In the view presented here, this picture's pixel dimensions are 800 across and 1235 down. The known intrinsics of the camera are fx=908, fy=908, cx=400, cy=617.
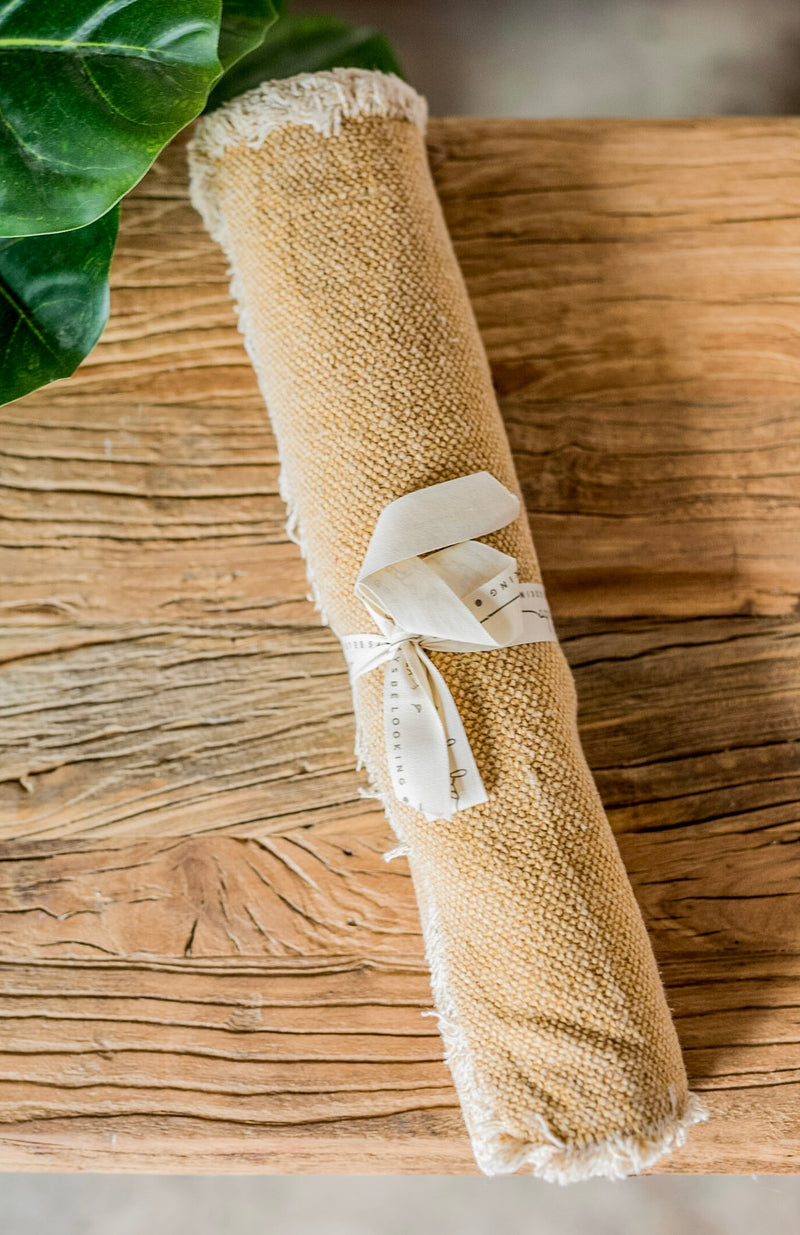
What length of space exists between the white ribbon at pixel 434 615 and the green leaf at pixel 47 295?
0.26 meters

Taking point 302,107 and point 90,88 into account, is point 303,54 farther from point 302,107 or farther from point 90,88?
point 90,88

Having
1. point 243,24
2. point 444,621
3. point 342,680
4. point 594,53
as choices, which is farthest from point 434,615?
point 594,53

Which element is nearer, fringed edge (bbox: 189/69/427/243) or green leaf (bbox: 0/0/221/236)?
green leaf (bbox: 0/0/221/236)

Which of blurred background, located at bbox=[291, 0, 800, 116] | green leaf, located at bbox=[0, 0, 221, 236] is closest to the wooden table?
green leaf, located at bbox=[0, 0, 221, 236]

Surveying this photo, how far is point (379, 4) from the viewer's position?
1268 mm

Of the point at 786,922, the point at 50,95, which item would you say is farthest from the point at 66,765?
the point at 786,922

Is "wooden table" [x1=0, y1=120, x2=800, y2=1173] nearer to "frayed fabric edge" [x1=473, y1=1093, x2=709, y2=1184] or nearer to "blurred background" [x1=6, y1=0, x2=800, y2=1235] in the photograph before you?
"frayed fabric edge" [x1=473, y1=1093, x2=709, y2=1184]

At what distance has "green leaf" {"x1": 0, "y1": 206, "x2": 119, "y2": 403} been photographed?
2.10 ft

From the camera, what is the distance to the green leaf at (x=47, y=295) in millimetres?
641

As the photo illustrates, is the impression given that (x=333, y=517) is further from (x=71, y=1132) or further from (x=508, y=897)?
(x=71, y=1132)

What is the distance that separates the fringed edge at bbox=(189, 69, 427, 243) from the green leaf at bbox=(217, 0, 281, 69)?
0.13 feet

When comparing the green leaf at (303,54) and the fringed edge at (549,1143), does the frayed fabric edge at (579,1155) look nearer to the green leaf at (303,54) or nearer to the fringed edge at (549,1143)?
the fringed edge at (549,1143)

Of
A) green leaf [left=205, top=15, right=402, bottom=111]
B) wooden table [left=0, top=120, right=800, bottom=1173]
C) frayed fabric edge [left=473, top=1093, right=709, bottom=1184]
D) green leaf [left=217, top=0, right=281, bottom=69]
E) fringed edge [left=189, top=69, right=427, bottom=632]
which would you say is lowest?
frayed fabric edge [left=473, top=1093, right=709, bottom=1184]

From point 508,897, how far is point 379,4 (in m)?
1.24
